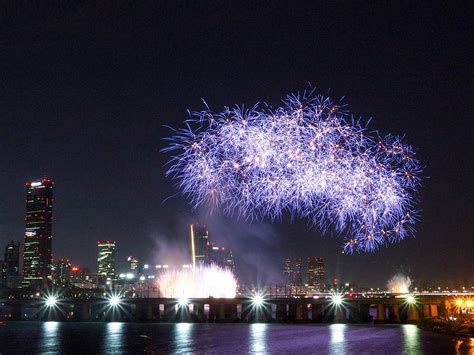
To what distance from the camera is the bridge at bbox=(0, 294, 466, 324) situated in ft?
208

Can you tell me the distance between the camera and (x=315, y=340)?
141ft

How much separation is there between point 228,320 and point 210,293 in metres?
28.5

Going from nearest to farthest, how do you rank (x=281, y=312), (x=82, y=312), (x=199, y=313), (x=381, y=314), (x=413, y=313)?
1. (x=413, y=313)
2. (x=381, y=314)
3. (x=199, y=313)
4. (x=281, y=312)
5. (x=82, y=312)

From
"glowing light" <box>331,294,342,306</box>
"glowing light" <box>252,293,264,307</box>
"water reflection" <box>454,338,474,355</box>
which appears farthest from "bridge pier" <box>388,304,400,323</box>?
"water reflection" <box>454,338,474,355</box>

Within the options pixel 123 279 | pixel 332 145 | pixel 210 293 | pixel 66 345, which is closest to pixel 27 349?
pixel 66 345

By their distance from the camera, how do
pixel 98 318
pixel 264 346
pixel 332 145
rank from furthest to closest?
pixel 98 318 → pixel 264 346 → pixel 332 145

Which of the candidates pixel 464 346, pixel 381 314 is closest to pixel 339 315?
pixel 381 314

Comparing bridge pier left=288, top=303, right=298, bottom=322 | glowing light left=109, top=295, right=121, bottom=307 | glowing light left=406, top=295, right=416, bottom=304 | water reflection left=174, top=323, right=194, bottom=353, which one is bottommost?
water reflection left=174, top=323, right=194, bottom=353

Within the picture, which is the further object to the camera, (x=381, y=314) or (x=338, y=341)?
(x=381, y=314)

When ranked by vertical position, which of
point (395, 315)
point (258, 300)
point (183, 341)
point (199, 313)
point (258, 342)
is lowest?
point (258, 342)

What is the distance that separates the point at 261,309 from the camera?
72.3 meters

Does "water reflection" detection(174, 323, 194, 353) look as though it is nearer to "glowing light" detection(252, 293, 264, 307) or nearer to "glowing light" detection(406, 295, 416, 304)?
"glowing light" detection(252, 293, 264, 307)

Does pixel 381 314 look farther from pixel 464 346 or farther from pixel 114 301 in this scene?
pixel 114 301

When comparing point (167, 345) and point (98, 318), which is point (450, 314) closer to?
point (167, 345)
